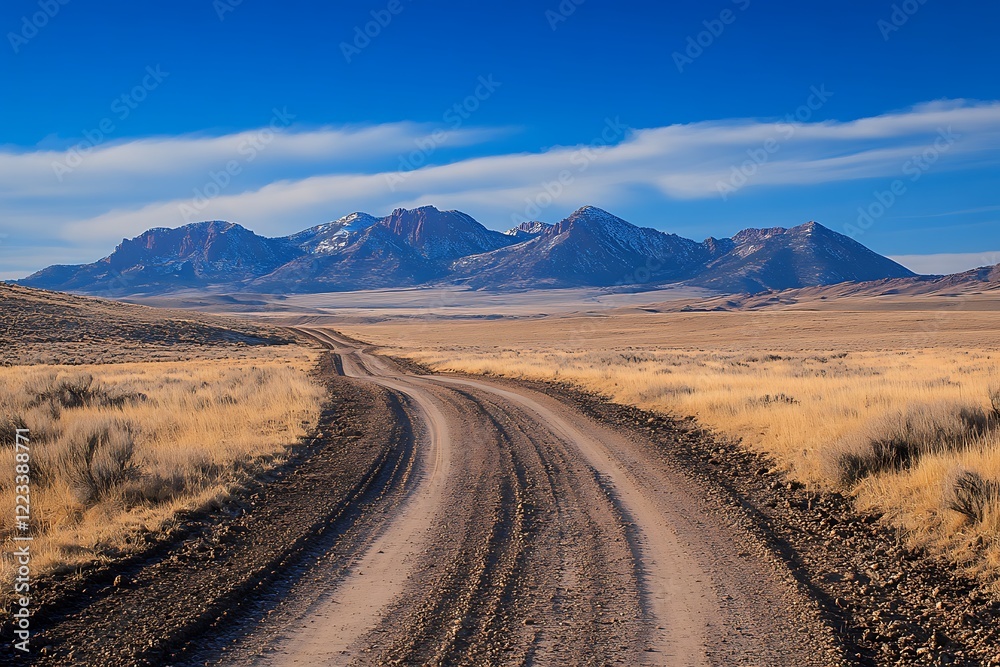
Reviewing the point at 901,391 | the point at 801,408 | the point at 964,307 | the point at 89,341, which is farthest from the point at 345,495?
the point at 964,307

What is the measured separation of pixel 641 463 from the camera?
11.1 meters

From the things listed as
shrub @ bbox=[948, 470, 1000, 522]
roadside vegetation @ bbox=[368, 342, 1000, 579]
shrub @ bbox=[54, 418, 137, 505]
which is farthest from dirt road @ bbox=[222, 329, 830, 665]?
shrub @ bbox=[54, 418, 137, 505]

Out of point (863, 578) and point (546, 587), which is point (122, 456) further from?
point (863, 578)

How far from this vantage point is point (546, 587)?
5.89 metres

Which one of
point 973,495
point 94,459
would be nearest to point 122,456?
point 94,459

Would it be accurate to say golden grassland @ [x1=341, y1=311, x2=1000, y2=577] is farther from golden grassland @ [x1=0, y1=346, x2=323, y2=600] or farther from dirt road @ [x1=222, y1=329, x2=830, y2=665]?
golden grassland @ [x1=0, y1=346, x2=323, y2=600]

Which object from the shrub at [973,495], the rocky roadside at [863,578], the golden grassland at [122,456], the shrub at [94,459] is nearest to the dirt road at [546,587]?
the rocky roadside at [863,578]

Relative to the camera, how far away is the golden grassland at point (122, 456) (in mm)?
7445

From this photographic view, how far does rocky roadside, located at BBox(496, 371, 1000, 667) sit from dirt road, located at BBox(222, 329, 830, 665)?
12.5 inches

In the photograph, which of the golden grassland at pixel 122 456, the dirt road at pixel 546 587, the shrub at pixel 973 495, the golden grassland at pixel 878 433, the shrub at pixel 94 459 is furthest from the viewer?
the shrub at pixel 94 459

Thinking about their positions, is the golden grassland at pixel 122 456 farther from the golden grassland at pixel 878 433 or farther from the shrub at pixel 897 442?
the shrub at pixel 897 442

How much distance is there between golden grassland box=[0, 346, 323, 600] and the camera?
7445 millimetres

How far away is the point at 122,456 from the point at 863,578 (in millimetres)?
9464

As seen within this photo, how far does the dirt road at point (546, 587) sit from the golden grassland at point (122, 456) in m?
2.74
